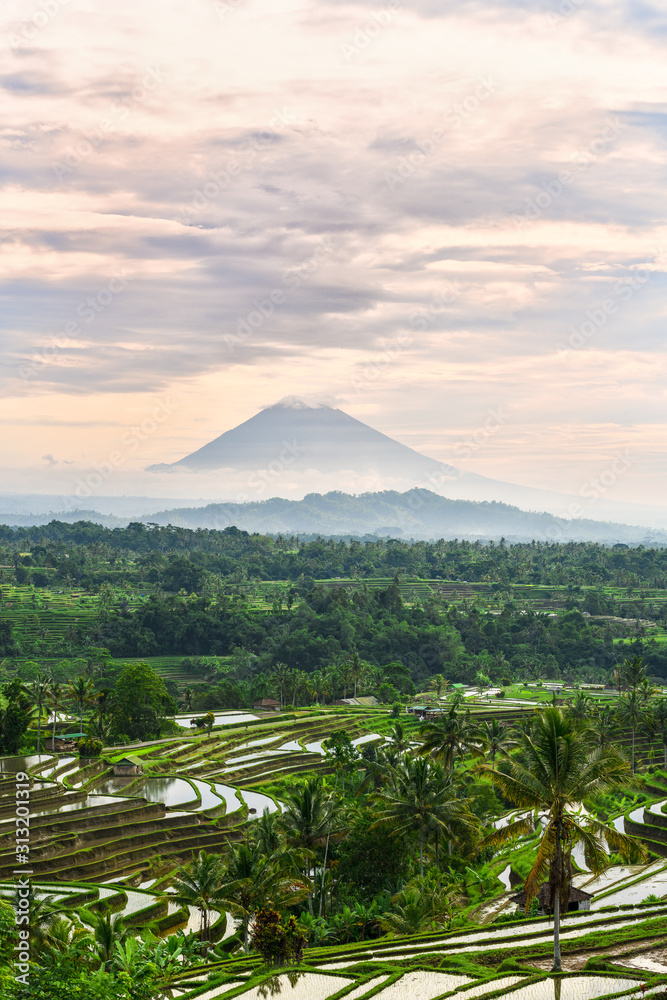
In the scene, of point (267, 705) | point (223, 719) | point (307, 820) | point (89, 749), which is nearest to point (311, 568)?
point (267, 705)

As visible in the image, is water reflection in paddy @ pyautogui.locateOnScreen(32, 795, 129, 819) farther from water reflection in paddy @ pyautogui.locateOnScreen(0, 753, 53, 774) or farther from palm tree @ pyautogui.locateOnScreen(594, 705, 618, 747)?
palm tree @ pyautogui.locateOnScreen(594, 705, 618, 747)

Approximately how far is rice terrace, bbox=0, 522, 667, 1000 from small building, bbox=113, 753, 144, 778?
9.2 inches

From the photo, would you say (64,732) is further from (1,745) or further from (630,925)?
(630,925)

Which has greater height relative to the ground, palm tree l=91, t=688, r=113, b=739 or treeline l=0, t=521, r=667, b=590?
treeline l=0, t=521, r=667, b=590

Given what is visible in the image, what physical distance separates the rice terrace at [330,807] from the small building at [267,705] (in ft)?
1.93

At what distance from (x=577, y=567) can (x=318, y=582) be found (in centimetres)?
5582

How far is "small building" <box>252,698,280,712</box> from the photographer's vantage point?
300ft

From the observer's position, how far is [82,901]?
33656 mm

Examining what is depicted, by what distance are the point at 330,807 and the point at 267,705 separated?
60697 millimetres

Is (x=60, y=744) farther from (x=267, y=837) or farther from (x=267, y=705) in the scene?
(x=267, y=837)

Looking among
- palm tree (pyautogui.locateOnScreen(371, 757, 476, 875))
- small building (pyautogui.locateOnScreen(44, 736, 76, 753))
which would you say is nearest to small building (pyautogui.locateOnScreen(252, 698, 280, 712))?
small building (pyautogui.locateOnScreen(44, 736, 76, 753))

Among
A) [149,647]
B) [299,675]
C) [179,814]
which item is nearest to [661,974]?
[179,814]

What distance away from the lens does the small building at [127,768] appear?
56219 millimetres

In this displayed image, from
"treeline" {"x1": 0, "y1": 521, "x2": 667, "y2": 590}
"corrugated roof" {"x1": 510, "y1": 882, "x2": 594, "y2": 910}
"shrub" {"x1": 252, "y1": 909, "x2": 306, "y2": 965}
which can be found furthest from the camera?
"treeline" {"x1": 0, "y1": 521, "x2": 667, "y2": 590}
